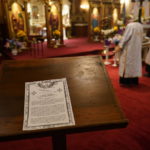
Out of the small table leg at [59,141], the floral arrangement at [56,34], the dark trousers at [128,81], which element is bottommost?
the dark trousers at [128,81]

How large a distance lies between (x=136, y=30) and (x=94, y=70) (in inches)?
96.3

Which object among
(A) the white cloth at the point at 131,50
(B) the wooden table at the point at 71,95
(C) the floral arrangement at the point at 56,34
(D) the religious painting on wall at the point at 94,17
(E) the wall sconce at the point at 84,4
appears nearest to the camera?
(B) the wooden table at the point at 71,95

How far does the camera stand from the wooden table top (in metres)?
1.15

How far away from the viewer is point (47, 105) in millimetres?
1257

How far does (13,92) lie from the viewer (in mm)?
1390

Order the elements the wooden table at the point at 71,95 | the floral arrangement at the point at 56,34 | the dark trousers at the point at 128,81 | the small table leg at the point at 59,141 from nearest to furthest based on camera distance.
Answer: the wooden table at the point at 71,95, the small table leg at the point at 59,141, the dark trousers at the point at 128,81, the floral arrangement at the point at 56,34

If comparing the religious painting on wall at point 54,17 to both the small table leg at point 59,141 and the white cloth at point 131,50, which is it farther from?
the small table leg at point 59,141

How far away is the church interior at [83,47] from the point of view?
7.55 feet

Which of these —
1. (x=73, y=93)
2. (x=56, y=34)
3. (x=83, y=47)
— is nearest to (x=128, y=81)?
(x=73, y=93)

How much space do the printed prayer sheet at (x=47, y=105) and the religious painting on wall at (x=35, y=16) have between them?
7.96 m

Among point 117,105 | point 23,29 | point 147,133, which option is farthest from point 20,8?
point 117,105

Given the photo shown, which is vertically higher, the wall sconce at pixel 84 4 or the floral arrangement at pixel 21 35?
the wall sconce at pixel 84 4

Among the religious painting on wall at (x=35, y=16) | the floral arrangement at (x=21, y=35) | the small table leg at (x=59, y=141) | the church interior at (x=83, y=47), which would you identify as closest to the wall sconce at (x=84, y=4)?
the church interior at (x=83, y=47)

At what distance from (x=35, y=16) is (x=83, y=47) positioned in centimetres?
338
